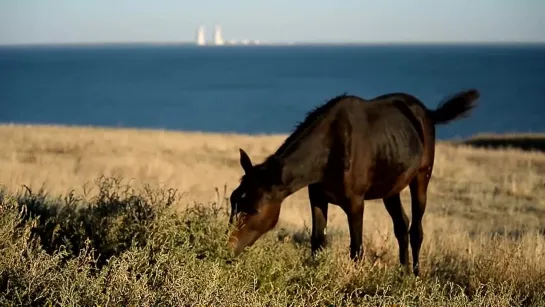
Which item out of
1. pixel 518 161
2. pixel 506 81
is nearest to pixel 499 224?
pixel 518 161

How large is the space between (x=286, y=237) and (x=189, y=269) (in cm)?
176

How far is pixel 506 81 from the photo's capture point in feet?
378

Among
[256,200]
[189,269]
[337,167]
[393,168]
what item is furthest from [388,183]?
[189,269]

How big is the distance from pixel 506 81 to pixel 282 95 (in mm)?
44964

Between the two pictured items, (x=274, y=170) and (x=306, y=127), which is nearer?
(x=274, y=170)

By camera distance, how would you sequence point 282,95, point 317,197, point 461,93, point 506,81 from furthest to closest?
point 506,81, point 282,95, point 461,93, point 317,197

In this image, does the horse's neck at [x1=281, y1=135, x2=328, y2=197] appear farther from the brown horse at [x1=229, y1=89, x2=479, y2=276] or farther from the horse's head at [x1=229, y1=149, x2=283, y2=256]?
the horse's head at [x1=229, y1=149, x2=283, y2=256]

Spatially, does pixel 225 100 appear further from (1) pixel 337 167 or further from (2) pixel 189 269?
(2) pixel 189 269

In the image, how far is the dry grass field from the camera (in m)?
4.16

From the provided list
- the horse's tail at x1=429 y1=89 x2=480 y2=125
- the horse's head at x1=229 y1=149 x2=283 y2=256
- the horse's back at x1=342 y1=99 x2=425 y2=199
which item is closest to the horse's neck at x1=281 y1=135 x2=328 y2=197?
the horse's head at x1=229 y1=149 x2=283 y2=256

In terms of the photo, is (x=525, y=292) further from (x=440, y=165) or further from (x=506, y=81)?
(x=506, y=81)

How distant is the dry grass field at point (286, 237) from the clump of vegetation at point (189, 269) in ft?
0.06

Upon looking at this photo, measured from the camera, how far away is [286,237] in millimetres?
6156

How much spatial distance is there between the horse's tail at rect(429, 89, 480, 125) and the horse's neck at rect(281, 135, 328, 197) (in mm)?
2325
